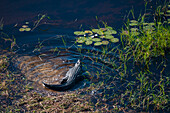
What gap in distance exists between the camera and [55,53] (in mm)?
5219

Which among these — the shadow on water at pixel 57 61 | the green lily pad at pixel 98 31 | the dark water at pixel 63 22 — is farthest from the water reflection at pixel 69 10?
the shadow on water at pixel 57 61

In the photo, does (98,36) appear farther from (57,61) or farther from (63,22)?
(57,61)

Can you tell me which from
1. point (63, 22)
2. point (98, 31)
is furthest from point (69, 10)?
point (98, 31)

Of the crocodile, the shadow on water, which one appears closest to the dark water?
the shadow on water

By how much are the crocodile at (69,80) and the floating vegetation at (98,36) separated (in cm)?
93

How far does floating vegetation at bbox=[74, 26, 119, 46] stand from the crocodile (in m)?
0.93

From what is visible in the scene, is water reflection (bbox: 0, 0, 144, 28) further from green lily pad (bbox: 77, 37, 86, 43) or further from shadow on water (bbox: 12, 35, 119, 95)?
shadow on water (bbox: 12, 35, 119, 95)

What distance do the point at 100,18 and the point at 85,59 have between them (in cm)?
196

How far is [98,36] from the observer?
18.6 feet

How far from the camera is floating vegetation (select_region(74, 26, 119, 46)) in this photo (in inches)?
215

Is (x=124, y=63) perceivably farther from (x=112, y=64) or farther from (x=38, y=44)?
(x=38, y=44)

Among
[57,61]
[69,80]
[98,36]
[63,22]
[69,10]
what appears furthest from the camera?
[69,10]

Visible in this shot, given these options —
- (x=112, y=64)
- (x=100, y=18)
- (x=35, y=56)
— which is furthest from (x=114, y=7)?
(x=35, y=56)

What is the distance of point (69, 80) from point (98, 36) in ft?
6.00
